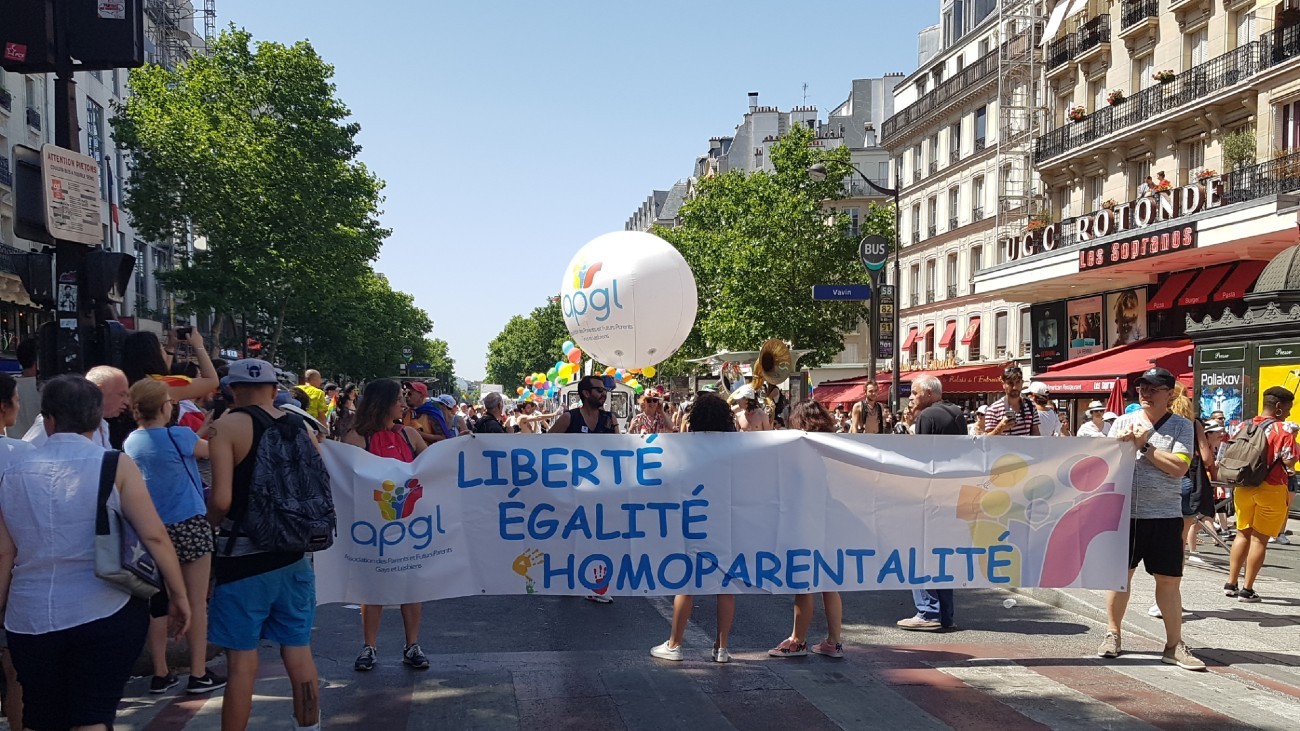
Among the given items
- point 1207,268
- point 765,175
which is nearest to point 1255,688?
point 1207,268

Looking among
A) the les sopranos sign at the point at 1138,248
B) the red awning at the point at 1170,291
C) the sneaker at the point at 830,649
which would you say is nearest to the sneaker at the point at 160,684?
the sneaker at the point at 830,649

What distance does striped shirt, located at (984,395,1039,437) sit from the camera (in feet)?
35.0

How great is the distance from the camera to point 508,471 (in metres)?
6.89

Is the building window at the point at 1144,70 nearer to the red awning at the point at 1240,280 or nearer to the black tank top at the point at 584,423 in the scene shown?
the red awning at the point at 1240,280

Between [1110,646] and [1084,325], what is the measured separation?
1095 inches

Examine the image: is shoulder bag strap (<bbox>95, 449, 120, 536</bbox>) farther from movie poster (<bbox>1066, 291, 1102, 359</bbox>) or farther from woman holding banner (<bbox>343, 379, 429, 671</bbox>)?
movie poster (<bbox>1066, 291, 1102, 359</bbox>)

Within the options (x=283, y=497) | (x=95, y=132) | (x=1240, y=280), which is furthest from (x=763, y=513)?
(x=95, y=132)

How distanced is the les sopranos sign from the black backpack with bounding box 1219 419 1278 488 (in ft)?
55.4

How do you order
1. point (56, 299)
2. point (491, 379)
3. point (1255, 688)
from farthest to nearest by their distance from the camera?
point (491, 379) < point (56, 299) < point (1255, 688)

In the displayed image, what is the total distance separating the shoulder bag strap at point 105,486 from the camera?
3814 millimetres

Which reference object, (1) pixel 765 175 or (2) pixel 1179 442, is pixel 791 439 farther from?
(1) pixel 765 175

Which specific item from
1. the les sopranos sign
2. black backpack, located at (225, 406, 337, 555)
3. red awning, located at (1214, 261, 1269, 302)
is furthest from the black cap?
red awning, located at (1214, 261, 1269, 302)

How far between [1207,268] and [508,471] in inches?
968

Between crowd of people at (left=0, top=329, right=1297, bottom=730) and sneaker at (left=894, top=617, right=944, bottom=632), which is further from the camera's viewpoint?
sneaker at (left=894, top=617, right=944, bottom=632)
